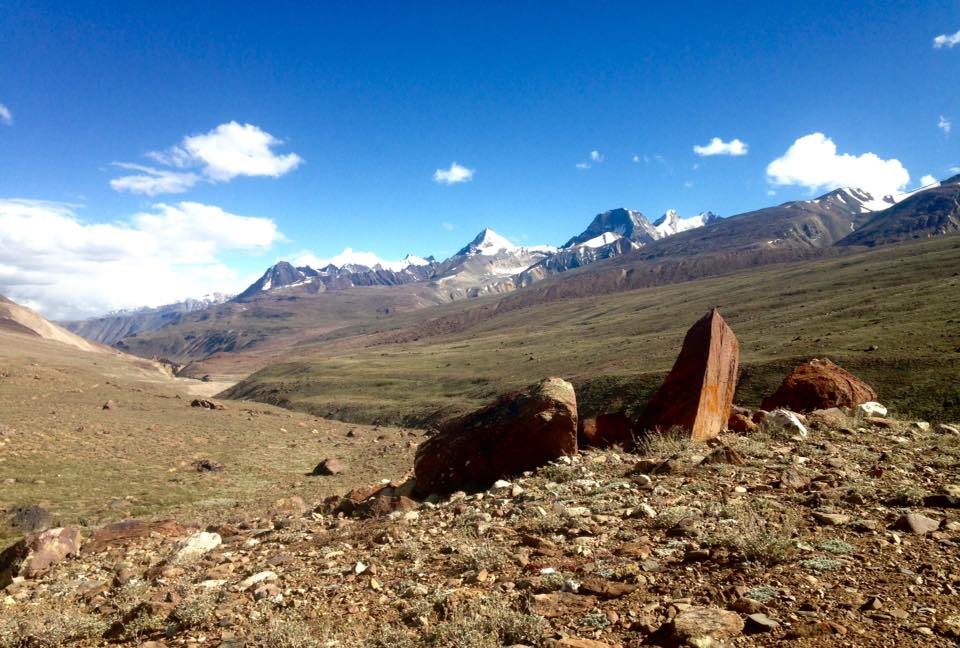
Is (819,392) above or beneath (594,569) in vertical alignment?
beneath

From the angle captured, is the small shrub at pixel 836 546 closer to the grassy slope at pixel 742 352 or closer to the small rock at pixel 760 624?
the small rock at pixel 760 624

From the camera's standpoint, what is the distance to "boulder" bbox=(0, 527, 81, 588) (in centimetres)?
951

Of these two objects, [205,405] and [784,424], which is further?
[205,405]

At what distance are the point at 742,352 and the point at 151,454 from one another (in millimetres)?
50854

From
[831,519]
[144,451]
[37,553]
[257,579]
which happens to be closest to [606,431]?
[831,519]

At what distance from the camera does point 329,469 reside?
97.6 ft

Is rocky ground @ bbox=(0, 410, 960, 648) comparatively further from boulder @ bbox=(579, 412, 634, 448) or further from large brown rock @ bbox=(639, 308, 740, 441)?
boulder @ bbox=(579, 412, 634, 448)

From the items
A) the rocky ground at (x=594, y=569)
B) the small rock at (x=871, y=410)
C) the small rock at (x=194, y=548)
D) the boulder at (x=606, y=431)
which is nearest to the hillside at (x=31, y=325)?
the small rock at (x=194, y=548)

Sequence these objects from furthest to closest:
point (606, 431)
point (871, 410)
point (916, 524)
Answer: point (606, 431)
point (871, 410)
point (916, 524)

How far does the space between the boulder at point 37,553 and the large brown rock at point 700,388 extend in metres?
14.1

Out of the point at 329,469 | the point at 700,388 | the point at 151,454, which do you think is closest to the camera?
the point at 700,388

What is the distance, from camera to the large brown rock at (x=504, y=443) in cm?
1305

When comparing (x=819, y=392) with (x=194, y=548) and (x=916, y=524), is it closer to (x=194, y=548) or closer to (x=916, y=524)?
(x=916, y=524)

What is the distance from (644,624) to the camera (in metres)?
4.84
